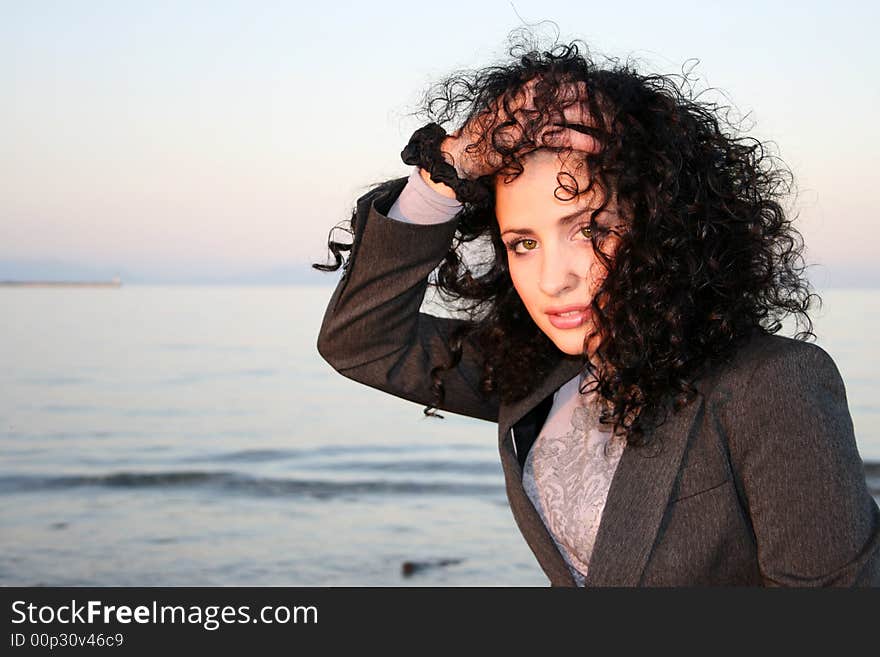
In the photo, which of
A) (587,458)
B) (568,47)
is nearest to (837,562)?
(587,458)

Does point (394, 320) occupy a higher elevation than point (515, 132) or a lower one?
lower

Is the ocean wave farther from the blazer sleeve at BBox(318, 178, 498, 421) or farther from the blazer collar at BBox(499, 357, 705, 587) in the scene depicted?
the blazer collar at BBox(499, 357, 705, 587)

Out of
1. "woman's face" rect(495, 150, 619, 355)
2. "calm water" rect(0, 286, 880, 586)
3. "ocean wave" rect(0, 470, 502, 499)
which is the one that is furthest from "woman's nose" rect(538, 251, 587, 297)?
"ocean wave" rect(0, 470, 502, 499)

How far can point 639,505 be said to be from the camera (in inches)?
76.0

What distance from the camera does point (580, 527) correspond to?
2.09 meters

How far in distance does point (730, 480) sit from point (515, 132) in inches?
29.5

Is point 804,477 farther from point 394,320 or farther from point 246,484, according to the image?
point 246,484

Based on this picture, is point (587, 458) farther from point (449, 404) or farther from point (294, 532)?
point (294, 532)

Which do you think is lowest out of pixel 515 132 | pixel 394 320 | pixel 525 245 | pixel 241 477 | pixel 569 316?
pixel 241 477

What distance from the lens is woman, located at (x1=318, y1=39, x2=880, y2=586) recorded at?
70.3 inches

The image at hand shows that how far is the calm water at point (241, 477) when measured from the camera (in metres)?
7.12

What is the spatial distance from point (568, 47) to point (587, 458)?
84 cm

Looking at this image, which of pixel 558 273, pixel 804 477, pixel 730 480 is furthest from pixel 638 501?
pixel 558 273

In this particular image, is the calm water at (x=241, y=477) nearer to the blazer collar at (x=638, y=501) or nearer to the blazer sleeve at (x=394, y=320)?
the blazer sleeve at (x=394, y=320)
